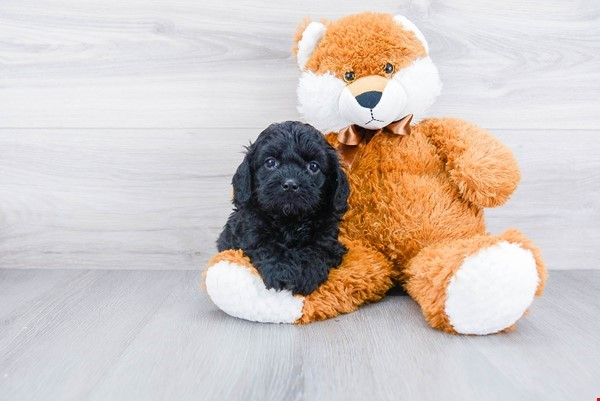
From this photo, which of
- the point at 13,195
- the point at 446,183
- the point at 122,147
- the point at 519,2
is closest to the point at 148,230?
the point at 122,147

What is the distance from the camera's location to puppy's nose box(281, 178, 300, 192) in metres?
0.85

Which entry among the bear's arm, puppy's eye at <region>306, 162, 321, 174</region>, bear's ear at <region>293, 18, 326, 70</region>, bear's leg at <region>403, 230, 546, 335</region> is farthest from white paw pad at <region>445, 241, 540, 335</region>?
bear's ear at <region>293, 18, 326, 70</region>

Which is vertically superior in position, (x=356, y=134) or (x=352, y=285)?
(x=356, y=134)

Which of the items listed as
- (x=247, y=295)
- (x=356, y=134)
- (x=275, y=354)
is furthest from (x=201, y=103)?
(x=275, y=354)

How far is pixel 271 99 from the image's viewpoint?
1240 mm

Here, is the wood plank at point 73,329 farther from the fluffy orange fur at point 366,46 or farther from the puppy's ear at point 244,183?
the fluffy orange fur at point 366,46

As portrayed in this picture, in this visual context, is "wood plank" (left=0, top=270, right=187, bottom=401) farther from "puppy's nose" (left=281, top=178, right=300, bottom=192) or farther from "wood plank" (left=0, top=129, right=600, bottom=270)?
"puppy's nose" (left=281, top=178, right=300, bottom=192)

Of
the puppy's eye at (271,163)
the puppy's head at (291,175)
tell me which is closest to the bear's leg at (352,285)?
the puppy's head at (291,175)

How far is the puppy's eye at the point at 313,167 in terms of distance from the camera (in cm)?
89

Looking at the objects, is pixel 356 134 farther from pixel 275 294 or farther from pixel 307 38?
pixel 275 294

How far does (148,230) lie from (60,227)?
21cm

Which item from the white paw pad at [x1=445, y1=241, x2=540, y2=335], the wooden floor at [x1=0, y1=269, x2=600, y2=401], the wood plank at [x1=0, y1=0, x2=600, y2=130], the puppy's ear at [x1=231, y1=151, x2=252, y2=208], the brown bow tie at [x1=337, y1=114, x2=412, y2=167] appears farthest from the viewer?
the wood plank at [x1=0, y1=0, x2=600, y2=130]

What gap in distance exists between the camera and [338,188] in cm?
91

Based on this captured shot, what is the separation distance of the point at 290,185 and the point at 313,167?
0.06m
